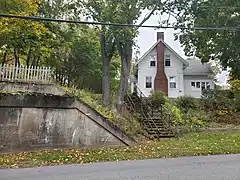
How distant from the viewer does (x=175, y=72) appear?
29.8m

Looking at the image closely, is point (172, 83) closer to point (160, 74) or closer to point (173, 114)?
point (160, 74)

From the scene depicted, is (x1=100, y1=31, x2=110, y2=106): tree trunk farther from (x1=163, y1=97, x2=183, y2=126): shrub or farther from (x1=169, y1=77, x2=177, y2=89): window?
(x1=169, y1=77, x2=177, y2=89): window

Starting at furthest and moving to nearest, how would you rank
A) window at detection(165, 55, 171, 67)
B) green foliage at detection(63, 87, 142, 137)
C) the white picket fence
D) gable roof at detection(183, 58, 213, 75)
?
gable roof at detection(183, 58, 213, 75) < window at detection(165, 55, 171, 67) < green foliage at detection(63, 87, 142, 137) < the white picket fence

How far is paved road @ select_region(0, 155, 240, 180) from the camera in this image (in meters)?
5.89

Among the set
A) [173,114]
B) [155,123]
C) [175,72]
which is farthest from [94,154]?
[175,72]

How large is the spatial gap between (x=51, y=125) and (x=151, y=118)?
7.89 meters

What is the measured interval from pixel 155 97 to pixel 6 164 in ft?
44.7

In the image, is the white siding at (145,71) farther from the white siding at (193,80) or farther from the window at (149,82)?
the white siding at (193,80)

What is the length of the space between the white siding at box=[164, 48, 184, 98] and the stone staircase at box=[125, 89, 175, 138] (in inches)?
394

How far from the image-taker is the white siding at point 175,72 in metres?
29.5

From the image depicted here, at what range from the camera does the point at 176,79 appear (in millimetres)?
29672

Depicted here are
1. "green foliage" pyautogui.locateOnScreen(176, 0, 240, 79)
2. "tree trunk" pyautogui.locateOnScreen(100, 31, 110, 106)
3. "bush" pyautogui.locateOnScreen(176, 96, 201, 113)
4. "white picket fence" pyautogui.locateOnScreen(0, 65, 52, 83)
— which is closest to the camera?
"white picket fence" pyautogui.locateOnScreen(0, 65, 52, 83)

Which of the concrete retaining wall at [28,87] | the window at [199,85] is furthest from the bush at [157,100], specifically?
the window at [199,85]

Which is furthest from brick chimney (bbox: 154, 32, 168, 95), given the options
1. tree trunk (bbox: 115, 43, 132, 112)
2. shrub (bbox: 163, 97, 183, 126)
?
tree trunk (bbox: 115, 43, 132, 112)
